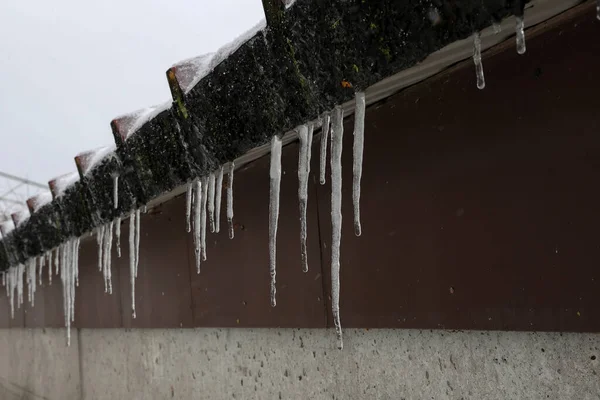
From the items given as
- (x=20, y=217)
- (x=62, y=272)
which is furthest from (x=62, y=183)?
(x=20, y=217)

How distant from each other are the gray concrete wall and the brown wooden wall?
91 millimetres

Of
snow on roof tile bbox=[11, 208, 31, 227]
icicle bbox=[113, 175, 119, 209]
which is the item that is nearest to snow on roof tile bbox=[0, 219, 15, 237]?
snow on roof tile bbox=[11, 208, 31, 227]

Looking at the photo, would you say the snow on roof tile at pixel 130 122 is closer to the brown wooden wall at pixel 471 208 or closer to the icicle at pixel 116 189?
the icicle at pixel 116 189

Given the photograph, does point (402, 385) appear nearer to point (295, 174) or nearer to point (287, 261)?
point (287, 261)

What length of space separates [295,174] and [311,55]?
1.01m

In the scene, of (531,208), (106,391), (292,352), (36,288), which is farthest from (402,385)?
(36,288)

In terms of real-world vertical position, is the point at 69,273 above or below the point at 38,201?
below

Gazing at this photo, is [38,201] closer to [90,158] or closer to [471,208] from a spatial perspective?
[90,158]

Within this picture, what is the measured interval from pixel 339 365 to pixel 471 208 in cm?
95

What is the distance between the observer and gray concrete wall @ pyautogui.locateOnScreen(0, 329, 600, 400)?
160 centimetres

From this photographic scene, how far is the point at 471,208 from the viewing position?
1716 millimetres

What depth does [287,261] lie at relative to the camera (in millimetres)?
2523

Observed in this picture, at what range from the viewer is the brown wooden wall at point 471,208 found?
1453 millimetres

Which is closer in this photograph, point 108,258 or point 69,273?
point 108,258
